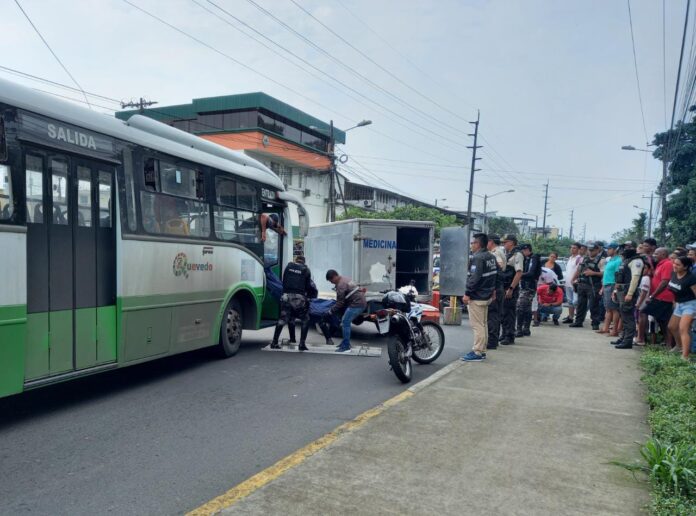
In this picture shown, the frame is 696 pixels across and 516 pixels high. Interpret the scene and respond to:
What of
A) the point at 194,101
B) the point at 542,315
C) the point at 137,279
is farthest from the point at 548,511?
the point at 194,101

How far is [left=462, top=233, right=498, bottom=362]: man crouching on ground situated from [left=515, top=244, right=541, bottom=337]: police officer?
291 centimetres

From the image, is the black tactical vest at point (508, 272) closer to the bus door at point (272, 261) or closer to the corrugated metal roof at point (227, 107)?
the bus door at point (272, 261)

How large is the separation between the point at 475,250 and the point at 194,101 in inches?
1314

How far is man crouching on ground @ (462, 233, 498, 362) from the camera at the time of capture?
26.8ft

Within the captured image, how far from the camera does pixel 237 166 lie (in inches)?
336

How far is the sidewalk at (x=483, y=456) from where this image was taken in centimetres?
346

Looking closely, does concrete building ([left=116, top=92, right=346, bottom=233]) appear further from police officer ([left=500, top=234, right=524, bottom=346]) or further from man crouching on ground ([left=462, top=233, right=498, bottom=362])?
man crouching on ground ([left=462, top=233, right=498, bottom=362])

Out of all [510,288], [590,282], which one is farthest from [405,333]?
[590,282]

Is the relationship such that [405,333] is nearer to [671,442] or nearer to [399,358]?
[399,358]

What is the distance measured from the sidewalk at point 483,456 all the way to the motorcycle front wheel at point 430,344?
1122 mm

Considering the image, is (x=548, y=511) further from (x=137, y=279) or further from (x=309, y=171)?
(x=309, y=171)

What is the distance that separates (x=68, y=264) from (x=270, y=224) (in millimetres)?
4134

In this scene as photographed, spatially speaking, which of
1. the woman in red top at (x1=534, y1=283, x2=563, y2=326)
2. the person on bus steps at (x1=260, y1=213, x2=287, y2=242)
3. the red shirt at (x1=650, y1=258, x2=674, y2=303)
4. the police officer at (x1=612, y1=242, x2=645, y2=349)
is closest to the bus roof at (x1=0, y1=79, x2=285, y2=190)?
the person on bus steps at (x1=260, y1=213, x2=287, y2=242)

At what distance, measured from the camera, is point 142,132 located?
6539 millimetres
